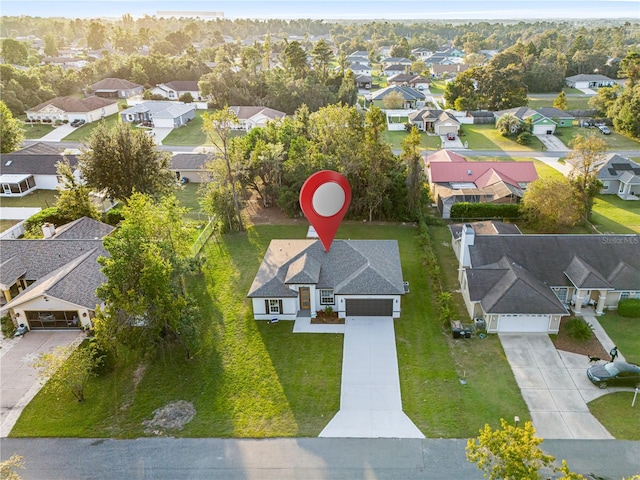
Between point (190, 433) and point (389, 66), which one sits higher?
point (389, 66)

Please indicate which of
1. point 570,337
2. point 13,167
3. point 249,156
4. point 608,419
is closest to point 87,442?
point 608,419

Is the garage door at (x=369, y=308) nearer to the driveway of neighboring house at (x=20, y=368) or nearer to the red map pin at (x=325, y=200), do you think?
the red map pin at (x=325, y=200)

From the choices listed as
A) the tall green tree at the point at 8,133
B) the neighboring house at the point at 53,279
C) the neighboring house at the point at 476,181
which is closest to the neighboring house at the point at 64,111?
the tall green tree at the point at 8,133

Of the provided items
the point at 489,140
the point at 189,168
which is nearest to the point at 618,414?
the point at 189,168

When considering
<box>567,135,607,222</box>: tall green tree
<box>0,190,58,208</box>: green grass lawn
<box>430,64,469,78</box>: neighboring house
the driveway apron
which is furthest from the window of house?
<box>430,64,469,78</box>: neighboring house

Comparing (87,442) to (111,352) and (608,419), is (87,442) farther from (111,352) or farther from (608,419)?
(608,419)

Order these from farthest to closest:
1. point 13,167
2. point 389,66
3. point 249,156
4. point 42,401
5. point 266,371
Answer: point 389,66, point 13,167, point 249,156, point 266,371, point 42,401

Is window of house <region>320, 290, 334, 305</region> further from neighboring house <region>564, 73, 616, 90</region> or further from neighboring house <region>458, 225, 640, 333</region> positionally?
neighboring house <region>564, 73, 616, 90</region>
